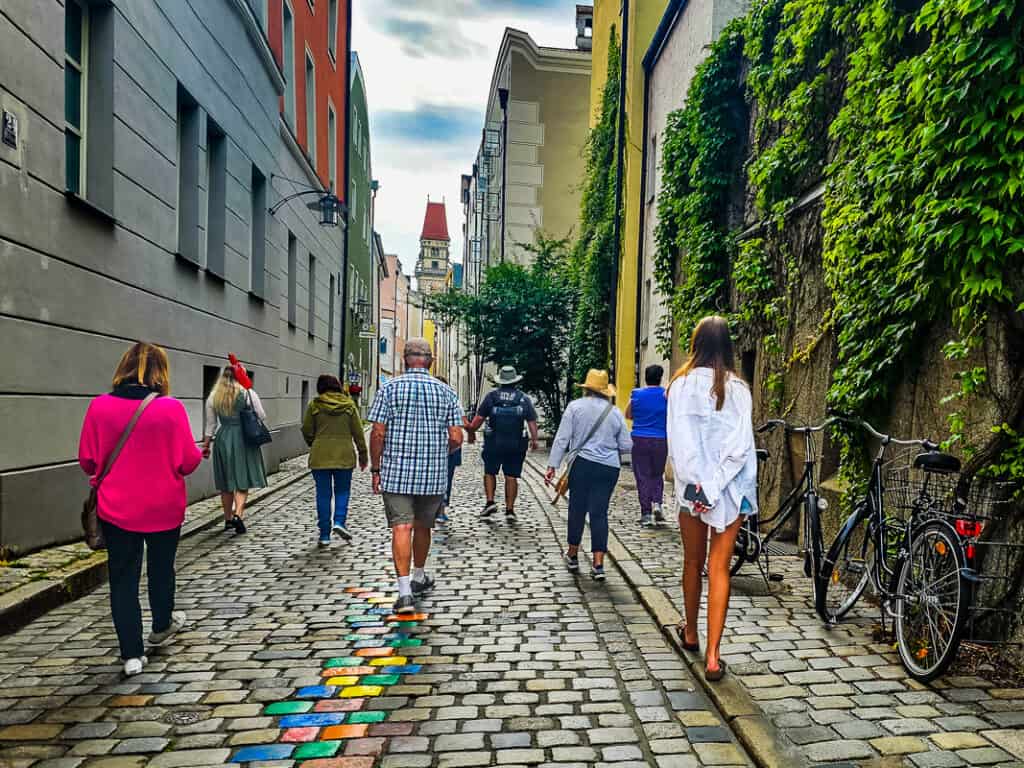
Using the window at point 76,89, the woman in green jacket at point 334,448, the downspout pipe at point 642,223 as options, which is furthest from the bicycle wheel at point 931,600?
the downspout pipe at point 642,223

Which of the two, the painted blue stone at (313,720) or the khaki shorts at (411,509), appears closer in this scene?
the painted blue stone at (313,720)

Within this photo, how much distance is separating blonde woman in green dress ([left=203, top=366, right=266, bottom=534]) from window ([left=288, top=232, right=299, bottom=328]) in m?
10.3

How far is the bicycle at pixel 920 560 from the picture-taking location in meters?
3.84

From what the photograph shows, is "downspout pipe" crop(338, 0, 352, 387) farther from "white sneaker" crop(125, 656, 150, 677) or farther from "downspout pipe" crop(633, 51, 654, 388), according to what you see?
"white sneaker" crop(125, 656, 150, 677)

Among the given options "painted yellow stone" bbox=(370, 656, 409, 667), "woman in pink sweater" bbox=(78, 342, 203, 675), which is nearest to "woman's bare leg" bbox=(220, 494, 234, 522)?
"woman in pink sweater" bbox=(78, 342, 203, 675)

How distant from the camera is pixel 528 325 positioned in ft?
74.1

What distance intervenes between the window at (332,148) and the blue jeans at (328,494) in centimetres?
1655

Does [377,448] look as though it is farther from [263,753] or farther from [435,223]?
[435,223]

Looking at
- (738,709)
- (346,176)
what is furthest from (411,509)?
(346,176)

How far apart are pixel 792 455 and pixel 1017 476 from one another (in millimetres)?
4062

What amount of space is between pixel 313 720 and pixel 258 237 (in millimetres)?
12876

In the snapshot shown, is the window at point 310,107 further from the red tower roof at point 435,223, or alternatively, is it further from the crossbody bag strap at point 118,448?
the red tower roof at point 435,223

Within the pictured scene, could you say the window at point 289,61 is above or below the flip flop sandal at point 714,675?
above

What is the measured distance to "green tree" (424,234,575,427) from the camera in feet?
73.9
